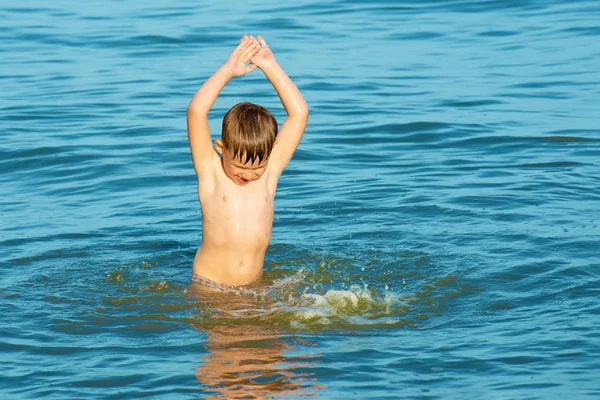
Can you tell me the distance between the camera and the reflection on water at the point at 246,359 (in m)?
5.41

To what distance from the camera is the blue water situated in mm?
5707

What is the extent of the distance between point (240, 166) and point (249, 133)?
1.01 ft

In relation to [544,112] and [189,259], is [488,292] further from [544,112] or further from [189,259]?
[544,112]

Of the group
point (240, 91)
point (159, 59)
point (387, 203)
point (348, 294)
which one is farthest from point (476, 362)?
point (159, 59)

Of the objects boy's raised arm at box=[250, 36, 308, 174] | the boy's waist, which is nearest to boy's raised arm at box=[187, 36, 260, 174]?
boy's raised arm at box=[250, 36, 308, 174]

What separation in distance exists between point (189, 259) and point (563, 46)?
34.0ft

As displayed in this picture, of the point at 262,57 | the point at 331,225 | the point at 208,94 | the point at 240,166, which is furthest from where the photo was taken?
the point at 331,225

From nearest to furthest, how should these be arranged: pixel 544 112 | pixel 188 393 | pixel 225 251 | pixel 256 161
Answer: pixel 188 393 < pixel 256 161 < pixel 225 251 < pixel 544 112

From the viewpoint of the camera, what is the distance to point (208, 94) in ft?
21.1

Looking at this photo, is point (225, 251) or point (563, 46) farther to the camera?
point (563, 46)

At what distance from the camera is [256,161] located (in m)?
6.50

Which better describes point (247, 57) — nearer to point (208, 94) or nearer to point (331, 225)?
point (208, 94)

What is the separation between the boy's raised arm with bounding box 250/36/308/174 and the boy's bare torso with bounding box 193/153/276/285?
169 millimetres

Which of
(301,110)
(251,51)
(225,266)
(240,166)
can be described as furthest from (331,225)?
(251,51)
